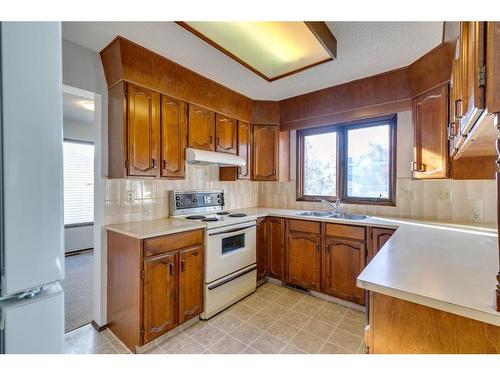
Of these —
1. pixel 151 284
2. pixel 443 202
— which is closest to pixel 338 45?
pixel 443 202

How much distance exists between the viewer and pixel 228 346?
1.78 meters

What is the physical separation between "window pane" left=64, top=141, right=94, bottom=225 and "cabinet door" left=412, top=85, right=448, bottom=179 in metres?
5.18

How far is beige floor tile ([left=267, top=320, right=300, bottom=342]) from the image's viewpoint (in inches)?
73.9

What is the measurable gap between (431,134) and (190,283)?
2.45m

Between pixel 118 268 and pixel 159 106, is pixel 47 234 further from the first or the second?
pixel 159 106

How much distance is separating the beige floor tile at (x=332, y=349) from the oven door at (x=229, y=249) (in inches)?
41.0

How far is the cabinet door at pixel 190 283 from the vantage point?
6.34 ft

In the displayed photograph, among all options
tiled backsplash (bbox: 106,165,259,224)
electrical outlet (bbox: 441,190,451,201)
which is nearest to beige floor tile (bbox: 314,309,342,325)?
electrical outlet (bbox: 441,190,451,201)

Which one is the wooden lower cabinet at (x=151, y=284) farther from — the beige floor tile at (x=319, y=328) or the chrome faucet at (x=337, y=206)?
the chrome faucet at (x=337, y=206)

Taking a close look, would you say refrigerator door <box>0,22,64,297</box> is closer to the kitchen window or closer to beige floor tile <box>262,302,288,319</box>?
beige floor tile <box>262,302,288,319</box>

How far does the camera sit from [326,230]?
2439 mm
